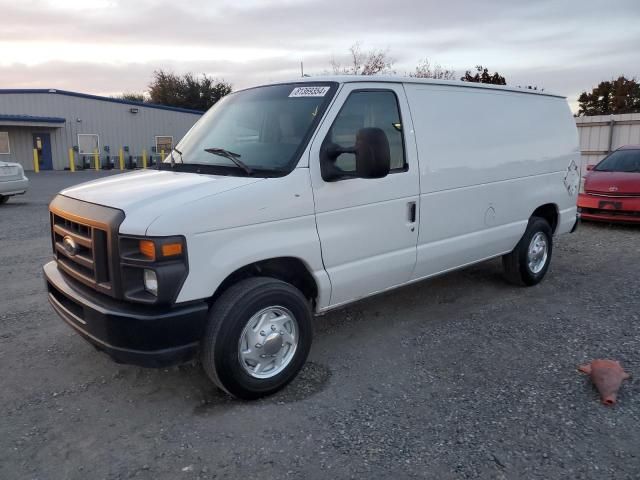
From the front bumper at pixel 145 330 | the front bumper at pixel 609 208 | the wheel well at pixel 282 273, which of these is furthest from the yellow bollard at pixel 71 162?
the front bumper at pixel 145 330

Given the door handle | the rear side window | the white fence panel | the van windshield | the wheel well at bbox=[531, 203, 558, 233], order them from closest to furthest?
the van windshield
the rear side window
the door handle
the wheel well at bbox=[531, 203, 558, 233]
the white fence panel

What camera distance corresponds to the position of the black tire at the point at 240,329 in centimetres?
321

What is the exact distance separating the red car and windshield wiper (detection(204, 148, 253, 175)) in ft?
27.6

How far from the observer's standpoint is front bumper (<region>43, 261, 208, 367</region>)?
301cm

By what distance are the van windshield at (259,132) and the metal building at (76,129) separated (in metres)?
26.5

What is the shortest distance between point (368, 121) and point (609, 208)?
24.7 feet

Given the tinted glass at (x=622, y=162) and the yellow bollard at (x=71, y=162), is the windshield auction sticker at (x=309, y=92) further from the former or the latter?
the yellow bollard at (x=71, y=162)

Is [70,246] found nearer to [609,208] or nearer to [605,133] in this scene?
[609,208]

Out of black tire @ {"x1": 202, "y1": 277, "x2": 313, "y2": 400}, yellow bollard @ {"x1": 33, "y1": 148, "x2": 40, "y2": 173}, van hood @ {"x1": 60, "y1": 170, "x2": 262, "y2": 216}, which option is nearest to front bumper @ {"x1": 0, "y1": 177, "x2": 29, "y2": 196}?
van hood @ {"x1": 60, "y1": 170, "x2": 262, "y2": 216}

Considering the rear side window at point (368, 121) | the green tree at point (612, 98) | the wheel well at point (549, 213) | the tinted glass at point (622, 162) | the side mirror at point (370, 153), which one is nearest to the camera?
the side mirror at point (370, 153)

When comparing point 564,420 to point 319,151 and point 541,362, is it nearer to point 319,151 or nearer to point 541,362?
point 541,362

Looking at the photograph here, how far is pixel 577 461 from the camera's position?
2.86 meters

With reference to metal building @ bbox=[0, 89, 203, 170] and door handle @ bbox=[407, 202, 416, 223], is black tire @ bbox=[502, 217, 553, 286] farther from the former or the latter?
metal building @ bbox=[0, 89, 203, 170]

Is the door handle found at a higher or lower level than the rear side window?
lower
